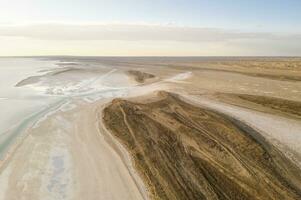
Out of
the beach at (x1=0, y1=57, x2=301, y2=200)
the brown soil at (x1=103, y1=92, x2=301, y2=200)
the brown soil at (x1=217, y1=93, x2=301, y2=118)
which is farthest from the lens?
the brown soil at (x1=217, y1=93, x2=301, y2=118)

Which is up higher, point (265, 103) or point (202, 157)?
point (202, 157)

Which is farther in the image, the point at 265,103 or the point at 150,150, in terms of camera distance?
the point at 265,103

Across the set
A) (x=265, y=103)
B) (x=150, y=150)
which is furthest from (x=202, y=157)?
(x=265, y=103)

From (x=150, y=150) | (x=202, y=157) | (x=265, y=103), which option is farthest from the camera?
(x=265, y=103)

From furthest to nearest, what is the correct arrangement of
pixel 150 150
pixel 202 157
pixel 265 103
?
pixel 265 103 → pixel 150 150 → pixel 202 157

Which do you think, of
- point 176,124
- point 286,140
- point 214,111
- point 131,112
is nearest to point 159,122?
point 176,124

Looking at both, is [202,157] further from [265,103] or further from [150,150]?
[265,103]

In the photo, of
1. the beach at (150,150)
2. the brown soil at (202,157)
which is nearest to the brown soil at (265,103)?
the beach at (150,150)

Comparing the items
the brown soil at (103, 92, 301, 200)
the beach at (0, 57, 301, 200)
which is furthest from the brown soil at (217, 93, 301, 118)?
the brown soil at (103, 92, 301, 200)

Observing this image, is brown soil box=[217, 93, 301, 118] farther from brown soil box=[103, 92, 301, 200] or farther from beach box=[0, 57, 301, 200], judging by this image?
brown soil box=[103, 92, 301, 200]
